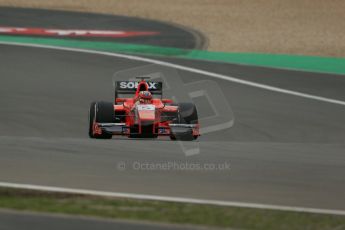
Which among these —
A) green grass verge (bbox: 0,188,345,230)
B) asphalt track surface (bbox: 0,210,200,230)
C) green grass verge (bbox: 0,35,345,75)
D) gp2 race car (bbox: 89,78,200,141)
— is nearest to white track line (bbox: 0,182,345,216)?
green grass verge (bbox: 0,188,345,230)

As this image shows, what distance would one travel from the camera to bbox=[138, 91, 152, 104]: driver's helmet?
17.3 metres

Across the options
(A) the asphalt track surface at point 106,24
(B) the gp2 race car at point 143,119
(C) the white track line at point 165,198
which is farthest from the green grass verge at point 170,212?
(A) the asphalt track surface at point 106,24

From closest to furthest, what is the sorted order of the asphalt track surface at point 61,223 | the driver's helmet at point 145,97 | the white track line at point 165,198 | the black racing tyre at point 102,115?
the asphalt track surface at point 61,223
the white track line at point 165,198
the black racing tyre at point 102,115
the driver's helmet at point 145,97

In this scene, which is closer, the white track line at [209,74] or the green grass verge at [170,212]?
the green grass verge at [170,212]

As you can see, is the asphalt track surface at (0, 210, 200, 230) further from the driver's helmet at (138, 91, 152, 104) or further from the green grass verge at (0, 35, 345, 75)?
the green grass verge at (0, 35, 345, 75)

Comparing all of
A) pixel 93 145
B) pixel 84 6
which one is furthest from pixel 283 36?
pixel 93 145

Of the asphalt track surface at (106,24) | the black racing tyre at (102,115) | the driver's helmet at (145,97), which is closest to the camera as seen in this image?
the black racing tyre at (102,115)

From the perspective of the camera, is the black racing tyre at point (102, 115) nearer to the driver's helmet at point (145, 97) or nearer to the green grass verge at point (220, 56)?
the driver's helmet at point (145, 97)

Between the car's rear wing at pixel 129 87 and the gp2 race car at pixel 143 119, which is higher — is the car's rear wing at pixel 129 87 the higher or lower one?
the higher one

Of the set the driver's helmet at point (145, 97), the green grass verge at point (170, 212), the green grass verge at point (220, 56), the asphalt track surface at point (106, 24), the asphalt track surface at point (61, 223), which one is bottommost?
the green grass verge at point (220, 56)

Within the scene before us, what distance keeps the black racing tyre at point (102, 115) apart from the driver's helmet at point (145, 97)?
529 mm

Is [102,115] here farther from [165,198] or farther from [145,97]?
[165,198]

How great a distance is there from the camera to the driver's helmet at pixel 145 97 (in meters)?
17.3

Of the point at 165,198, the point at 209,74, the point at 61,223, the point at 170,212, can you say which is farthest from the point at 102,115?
the point at 61,223
